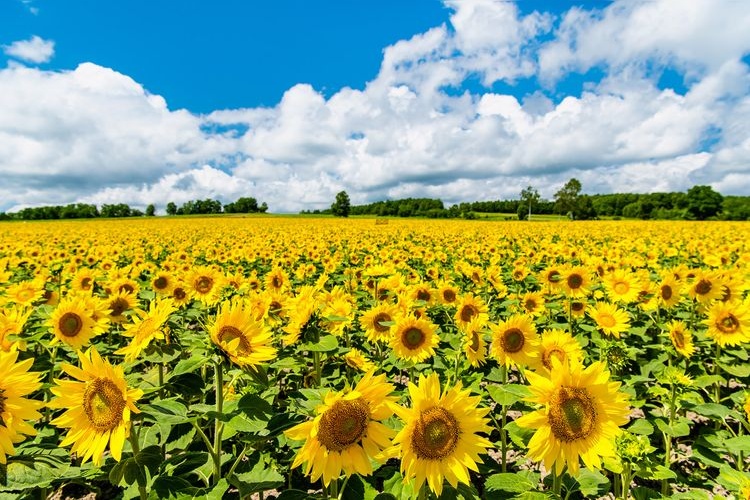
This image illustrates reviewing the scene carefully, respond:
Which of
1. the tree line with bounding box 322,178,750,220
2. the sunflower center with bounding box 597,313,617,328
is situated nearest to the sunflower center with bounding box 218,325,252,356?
the sunflower center with bounding box 597,313,617,328

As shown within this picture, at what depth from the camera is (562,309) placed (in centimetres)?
605

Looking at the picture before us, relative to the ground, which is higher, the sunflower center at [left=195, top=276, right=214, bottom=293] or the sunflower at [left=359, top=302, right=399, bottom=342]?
the sunflower center at [left=195, top=276, right=214, bottom=293]

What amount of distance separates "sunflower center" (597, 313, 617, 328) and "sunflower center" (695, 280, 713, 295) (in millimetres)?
1610

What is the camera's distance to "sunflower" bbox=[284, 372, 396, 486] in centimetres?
176

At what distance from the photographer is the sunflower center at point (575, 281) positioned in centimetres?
568

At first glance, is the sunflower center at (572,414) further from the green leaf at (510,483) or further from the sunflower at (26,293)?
the sunflower at (26,293)

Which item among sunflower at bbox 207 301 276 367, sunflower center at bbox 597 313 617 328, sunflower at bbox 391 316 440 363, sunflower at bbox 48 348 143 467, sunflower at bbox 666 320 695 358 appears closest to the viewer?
sunflower at bbox 48 348 143 467

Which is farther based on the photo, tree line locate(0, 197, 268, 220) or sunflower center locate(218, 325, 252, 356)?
tree line locate(0, 197, 268, 220)

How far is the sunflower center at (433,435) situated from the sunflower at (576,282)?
4.50 m

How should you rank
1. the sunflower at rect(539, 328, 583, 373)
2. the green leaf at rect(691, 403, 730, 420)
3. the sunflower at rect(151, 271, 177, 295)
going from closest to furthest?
the green leaf at rect(691, 403, 730, 420), the sunflower at rect(539, 328, 583, 373), the sunflower at rect(151, 271, 177, 295)

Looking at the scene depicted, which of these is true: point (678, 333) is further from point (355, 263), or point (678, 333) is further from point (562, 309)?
point (355, 263)

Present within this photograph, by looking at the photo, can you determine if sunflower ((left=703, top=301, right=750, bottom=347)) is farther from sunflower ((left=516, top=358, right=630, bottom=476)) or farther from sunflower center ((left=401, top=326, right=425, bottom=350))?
sunflower ((left=516, top=358, right=630, bottom=476))

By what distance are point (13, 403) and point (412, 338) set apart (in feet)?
8.88

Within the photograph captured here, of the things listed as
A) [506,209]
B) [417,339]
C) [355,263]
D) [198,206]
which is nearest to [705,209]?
[506,209]
